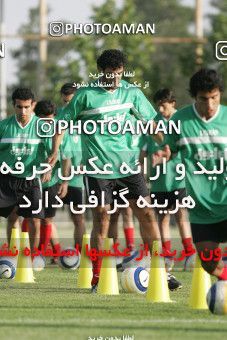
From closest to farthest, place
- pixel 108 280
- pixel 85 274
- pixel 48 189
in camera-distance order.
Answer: pixel 108 280 → pixel 85 274 → pixel 48 189

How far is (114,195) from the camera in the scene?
46.3 ft

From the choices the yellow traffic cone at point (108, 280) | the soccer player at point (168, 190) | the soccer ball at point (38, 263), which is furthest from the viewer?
the soccer player at point (168, 190)

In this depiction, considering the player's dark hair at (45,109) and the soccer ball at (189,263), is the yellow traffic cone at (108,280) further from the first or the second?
the player's dark hair at (45,109)

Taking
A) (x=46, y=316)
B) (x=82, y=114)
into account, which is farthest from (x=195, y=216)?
(x=82, y=114)

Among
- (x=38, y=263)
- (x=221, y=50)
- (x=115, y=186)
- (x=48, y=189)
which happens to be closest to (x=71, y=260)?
(x=38, y=263)

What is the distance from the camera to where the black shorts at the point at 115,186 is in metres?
13.6

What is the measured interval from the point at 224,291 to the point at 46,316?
1.50 meters

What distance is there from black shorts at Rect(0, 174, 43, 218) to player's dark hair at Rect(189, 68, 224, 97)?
16.4 feet

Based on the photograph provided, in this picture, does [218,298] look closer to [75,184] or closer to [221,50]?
[75,184]

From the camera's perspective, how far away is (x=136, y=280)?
43.8 feet

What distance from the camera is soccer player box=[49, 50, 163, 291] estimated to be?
13.6 meters

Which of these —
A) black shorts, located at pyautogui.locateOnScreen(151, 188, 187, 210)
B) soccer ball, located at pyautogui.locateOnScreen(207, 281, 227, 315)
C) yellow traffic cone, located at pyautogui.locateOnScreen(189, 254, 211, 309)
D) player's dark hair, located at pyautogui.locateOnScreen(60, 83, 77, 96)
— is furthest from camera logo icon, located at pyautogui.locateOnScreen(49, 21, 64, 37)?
soccer ball, located at pyautogui.locateOnScreen(207, 281, 227, 315)

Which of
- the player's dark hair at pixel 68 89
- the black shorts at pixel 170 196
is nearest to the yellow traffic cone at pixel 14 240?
the black shorts at pixel 170 196

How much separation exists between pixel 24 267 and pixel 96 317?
14.3ft
